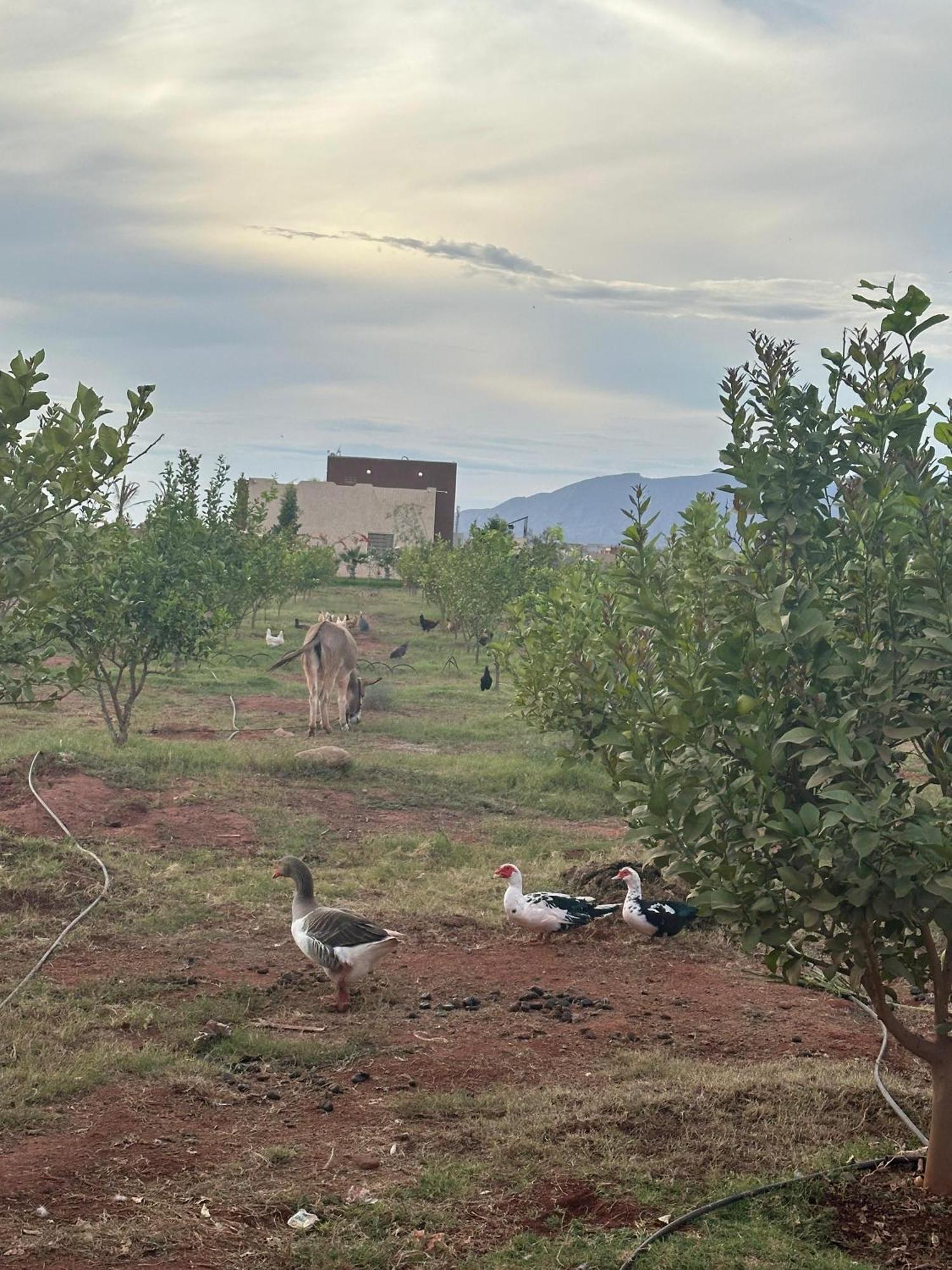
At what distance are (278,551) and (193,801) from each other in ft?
74.4

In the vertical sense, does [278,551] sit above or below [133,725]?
above

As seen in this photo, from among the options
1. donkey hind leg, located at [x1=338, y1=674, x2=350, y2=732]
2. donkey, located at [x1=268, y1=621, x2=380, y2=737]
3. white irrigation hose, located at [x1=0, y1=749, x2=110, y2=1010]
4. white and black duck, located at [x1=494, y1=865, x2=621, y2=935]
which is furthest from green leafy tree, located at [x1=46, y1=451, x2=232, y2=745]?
white and black duck, located at [x1=494, y1=865, x2=621, y2=935]

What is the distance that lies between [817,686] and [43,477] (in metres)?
3.87

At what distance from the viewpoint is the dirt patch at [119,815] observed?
12.5 m

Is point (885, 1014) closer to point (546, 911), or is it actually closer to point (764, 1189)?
point (764, 1189)

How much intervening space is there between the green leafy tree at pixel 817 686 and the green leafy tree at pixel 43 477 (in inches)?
113

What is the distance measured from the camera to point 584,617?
13062 mm

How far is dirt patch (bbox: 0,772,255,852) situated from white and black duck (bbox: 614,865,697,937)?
4454 mm

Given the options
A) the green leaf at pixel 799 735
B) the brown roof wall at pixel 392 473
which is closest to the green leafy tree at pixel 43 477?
the green leaf at pixel 799 735

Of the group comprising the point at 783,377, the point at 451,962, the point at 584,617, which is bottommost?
the point at 451,962

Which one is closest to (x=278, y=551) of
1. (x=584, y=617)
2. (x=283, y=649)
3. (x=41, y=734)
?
(x=283, y=649)

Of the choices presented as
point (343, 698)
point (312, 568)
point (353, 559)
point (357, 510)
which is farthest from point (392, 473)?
point (343, 698)

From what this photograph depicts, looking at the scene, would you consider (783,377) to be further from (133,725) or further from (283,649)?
(283,649)

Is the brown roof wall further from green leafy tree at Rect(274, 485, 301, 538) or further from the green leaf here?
the green leaf
